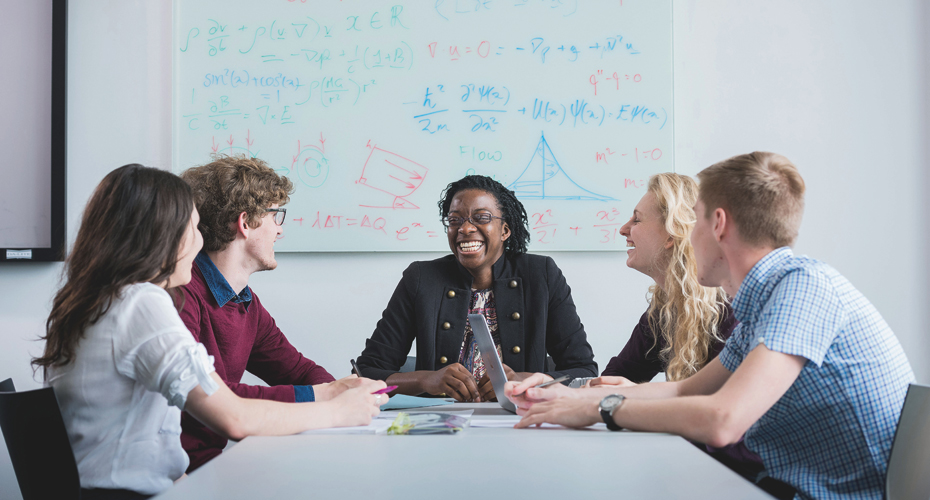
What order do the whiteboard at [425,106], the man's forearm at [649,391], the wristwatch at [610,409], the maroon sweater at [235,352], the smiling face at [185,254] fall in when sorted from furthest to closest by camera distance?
the whiteboard at [425,106] → the maroon sweater at [235,352] → the man's forearm at [649,391] → the smiling face at [185,254] → the wristwatch at [610,409]

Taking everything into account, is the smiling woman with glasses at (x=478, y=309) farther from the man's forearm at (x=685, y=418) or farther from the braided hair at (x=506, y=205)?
the man's forearm at (x=685, y=418)

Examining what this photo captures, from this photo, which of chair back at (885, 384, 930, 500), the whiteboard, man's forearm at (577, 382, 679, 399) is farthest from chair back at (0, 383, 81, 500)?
the whiteboard

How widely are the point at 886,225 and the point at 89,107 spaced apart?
137 inches

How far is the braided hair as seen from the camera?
2461mm

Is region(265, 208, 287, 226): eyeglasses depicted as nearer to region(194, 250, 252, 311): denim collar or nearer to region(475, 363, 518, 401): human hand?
region(194, 250, 252, 311): denim collar

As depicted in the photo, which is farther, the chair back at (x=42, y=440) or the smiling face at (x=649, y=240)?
the smiling face at (x=649, y=240)

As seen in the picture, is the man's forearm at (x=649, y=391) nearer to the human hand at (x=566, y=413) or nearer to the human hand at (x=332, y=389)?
the human hand at (x=566, y=413)

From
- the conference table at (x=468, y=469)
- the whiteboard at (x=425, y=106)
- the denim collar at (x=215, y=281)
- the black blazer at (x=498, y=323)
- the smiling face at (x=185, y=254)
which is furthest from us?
the whiteboard at (x=425, y=106)

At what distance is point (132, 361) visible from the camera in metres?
1.09

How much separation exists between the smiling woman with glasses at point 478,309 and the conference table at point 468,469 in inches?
41.2

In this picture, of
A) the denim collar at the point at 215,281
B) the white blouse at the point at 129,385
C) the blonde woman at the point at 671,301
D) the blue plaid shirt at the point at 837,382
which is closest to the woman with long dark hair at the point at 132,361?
the white blouse at the point at 129,385

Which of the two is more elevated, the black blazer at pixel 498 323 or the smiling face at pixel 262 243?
the smiling face at pixel 262 243

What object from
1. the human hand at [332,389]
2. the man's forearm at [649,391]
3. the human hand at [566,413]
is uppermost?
the human hand at [566,413]

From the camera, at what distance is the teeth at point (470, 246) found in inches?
89.0
